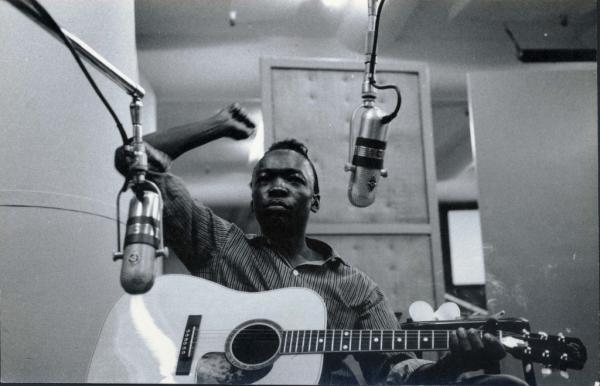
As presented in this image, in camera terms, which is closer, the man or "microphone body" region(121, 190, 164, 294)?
"microphone body" region(121, 190, 164, 294)

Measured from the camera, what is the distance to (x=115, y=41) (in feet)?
7.82

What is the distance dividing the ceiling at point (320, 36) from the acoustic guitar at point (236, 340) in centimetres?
102

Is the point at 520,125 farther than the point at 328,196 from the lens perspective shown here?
Yes

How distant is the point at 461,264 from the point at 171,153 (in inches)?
191

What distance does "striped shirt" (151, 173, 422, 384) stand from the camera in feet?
6.59

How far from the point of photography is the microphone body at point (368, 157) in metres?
1.71

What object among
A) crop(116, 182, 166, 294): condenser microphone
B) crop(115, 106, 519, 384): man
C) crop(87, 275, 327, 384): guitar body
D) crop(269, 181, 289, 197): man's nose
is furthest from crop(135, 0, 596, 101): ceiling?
crop(116, 182, 166, 294): condenser microphone

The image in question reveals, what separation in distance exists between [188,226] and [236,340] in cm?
50

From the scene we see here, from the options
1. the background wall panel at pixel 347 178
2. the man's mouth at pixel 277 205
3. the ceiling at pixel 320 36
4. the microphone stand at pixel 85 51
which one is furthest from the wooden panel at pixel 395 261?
the microphone stand at pixel 85 51

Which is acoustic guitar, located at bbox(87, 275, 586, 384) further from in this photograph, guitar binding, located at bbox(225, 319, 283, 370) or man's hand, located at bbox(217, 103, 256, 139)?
man's hand, located at bbox(217, 103, 256, 139)

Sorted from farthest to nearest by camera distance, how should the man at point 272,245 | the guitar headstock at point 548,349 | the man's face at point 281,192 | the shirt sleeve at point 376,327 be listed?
the man's face at point 281,192, the man at point 272,245, the shirt sleeve at point 376,327, the guitar headstock at point 548,349

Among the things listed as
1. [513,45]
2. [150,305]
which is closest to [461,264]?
[513,45]

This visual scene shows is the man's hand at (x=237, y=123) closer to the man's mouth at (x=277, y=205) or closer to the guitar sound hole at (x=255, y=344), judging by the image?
the man's mouth at (x=277, y=205)

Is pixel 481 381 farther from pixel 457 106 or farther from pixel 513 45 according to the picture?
pixel 457 106
